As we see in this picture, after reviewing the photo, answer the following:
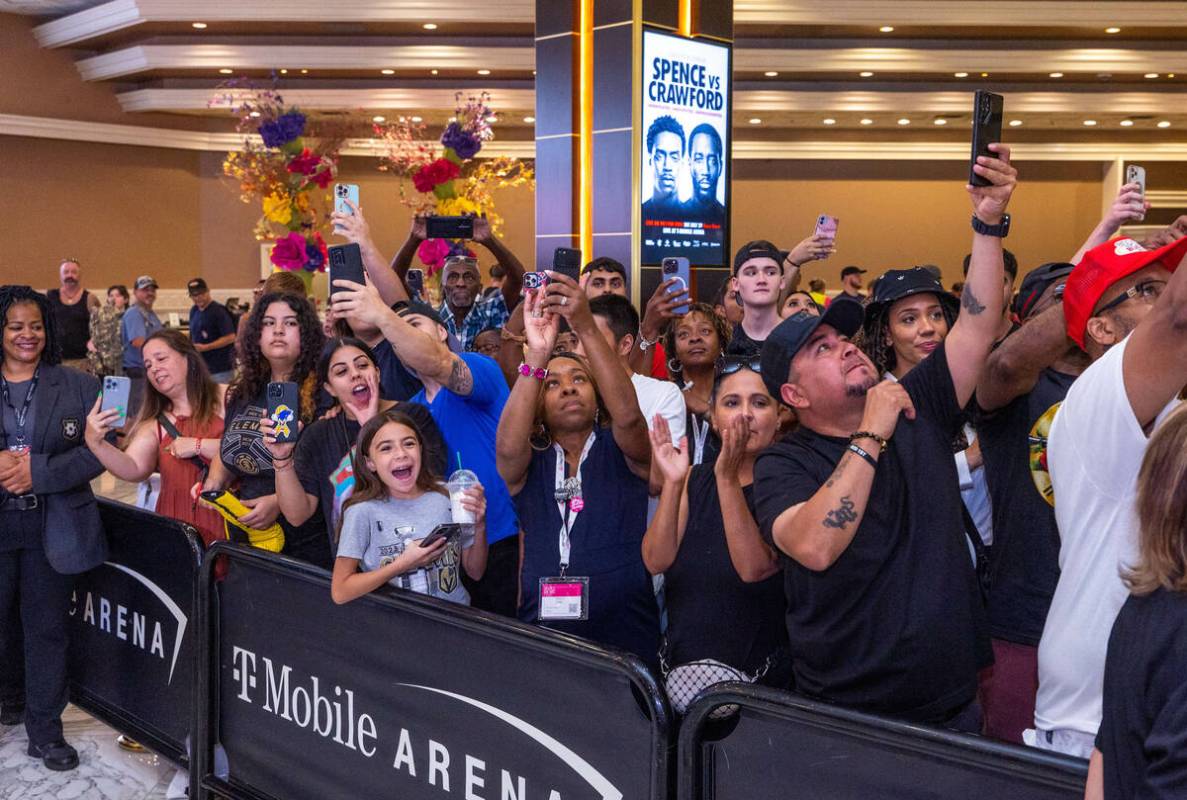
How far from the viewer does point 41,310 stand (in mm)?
4312

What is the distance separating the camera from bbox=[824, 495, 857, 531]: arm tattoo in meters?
2.10

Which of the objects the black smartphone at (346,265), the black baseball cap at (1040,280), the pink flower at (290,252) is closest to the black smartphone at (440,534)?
the black smartphone at (346,265)

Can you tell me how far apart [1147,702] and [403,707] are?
2001mm

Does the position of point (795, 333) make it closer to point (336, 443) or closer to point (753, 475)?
point (753, 475)

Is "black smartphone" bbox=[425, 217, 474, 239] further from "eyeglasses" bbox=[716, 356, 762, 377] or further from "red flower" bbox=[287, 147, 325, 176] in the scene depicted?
"eyeglasses" bbox=[716, 356, 762, 377]

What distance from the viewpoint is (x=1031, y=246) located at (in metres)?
17.6

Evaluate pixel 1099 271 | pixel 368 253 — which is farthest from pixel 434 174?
pixel 1099 271

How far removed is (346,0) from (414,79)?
2549 millimetres

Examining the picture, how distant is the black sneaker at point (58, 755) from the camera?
13.6 feet

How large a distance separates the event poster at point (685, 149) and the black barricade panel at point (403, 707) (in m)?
3.89

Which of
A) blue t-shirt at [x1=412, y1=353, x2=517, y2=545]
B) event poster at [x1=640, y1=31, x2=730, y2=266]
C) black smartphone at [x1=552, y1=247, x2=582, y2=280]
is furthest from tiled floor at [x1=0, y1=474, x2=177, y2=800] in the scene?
event poster at [x1=640, y1=31, x2=730, y2=266]

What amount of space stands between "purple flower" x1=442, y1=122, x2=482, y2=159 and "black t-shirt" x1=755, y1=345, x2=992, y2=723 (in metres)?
4.62

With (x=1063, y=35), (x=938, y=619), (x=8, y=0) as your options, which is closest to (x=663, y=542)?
(x=938, y=619)

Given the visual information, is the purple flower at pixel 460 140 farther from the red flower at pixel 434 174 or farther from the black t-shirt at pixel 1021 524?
the black t-shirt at pixel 1021 524
